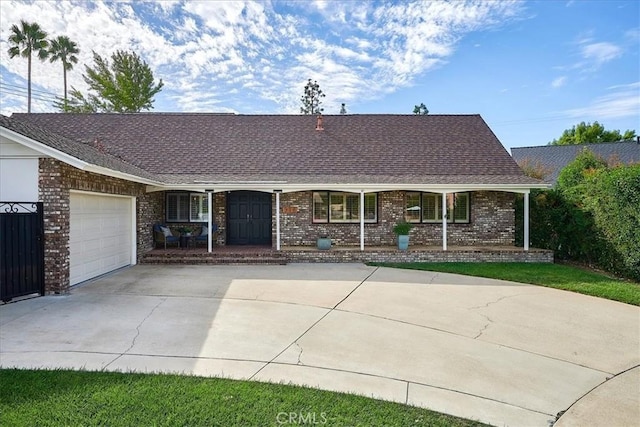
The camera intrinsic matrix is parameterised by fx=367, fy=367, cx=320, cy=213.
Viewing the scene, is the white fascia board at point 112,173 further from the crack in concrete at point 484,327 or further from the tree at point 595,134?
the tree at point 595,134

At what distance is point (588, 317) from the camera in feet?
21.9

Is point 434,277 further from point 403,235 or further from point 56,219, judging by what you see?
point 56,219

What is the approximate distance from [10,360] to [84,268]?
5033 millimetres

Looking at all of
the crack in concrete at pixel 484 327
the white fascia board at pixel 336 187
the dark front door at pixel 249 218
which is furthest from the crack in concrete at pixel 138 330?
the dark front door at pixel 249 218

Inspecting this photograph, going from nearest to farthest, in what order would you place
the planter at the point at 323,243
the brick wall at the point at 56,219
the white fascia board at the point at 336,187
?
the brick wall at the point at 56,219
the white fascia board at the point at 336,187
the planter at the point at 323,243

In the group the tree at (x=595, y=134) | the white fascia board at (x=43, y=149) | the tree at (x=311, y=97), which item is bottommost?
the white fascia board at (x=43, y=149)

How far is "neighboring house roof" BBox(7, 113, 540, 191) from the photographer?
45.8 ft

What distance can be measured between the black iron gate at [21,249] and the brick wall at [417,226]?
782 cm

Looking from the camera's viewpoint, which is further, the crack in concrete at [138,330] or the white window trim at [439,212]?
the white window trim at [439,212]

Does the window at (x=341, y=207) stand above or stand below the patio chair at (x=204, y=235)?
above

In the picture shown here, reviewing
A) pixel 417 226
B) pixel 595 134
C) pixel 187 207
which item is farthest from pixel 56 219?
pixel 595 134

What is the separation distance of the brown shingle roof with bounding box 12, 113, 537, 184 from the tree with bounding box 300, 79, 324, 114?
89.6 feet

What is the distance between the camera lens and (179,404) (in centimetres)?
335

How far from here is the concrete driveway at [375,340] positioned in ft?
12.7
